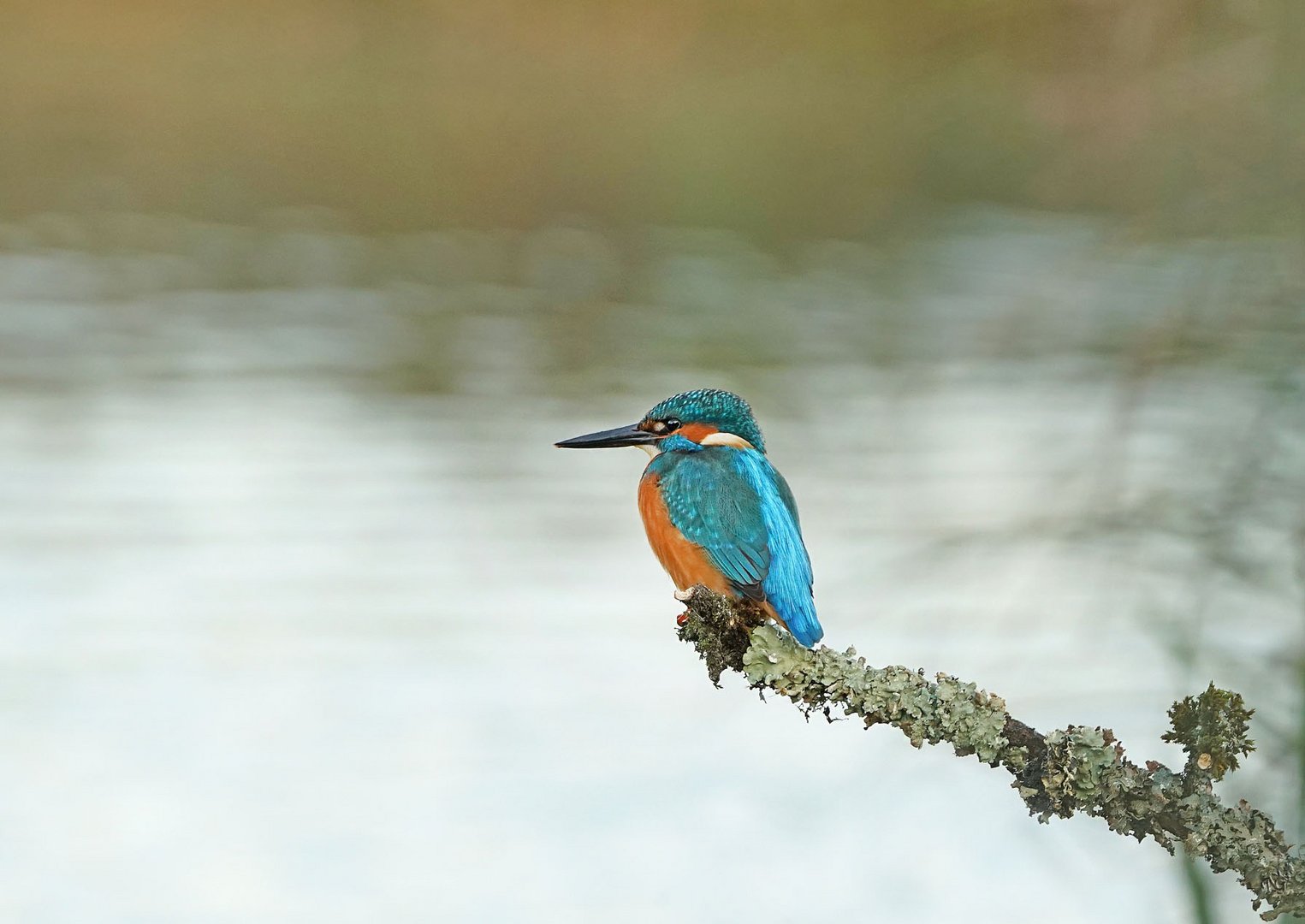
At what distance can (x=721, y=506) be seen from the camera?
199cm

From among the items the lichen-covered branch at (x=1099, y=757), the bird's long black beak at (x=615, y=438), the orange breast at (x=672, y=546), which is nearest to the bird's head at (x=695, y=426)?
the bird's long black beak at (x=615, y=438)

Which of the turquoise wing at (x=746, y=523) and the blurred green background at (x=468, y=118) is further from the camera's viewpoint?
the blurred green background at (x=468, y=118)

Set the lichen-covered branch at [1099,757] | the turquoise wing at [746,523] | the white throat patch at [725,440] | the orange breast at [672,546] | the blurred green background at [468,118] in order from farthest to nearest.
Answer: the blurred green background at [468,118]
the white throat patch at [725,440]
the orange breast at [672,546]
the turquoise wing at [746,523]
the lichen-covered branch at [1099,757]

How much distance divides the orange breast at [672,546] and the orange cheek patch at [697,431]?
0.37 ft

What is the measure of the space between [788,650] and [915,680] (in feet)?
0.39

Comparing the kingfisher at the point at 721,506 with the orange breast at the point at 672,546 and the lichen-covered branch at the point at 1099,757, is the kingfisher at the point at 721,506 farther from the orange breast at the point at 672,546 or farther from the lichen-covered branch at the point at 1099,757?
the lichen-covered branch at the point at 1099,757

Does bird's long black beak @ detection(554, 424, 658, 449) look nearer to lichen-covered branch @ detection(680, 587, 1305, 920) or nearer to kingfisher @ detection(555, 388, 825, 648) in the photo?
kingfisher @ detection(555, 388, 825, 648)

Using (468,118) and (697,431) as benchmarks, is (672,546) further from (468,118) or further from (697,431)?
(468,118)

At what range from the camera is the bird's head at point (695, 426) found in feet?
7.16

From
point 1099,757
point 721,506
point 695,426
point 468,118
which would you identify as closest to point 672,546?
point 721,506

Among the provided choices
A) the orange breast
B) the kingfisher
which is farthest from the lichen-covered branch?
the orange breast

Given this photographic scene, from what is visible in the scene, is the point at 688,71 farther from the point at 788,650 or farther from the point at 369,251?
the point at 788,650

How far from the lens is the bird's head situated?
2184 mm

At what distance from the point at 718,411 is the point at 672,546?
0.70 feet
